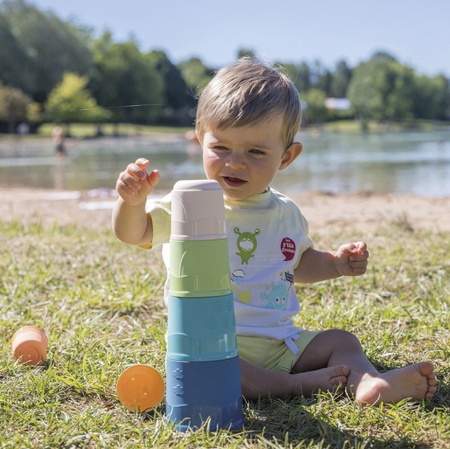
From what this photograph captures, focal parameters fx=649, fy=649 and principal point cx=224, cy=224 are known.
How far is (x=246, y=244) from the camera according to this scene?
2.41 meters

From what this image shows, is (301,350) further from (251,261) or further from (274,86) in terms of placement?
(274,86)

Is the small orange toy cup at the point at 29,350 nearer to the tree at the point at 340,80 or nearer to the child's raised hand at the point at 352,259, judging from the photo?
the child's raised hand at the point at 352,259

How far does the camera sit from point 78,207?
868 centimetres

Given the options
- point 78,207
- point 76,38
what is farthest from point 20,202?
point 76,38

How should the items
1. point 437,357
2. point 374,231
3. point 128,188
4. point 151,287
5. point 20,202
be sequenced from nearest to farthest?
point 128,188, point 437,357, point 151,287, point 374,231, point 20,202

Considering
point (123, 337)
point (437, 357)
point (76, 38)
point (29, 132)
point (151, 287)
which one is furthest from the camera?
point (76, 38)

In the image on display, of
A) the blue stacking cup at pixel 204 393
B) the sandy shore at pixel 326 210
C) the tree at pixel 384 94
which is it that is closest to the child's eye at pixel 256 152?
the blue stacking cup at pixel 204 393

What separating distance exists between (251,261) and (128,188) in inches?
22.7

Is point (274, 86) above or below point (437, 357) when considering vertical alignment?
above

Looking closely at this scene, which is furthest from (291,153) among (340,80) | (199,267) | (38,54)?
(340,80)

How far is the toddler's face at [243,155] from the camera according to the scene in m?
2.28

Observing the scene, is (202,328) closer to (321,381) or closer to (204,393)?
(204,393)

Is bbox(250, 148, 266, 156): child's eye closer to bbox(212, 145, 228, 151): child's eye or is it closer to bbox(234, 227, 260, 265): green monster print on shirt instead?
bbox(212, 145, 228, 151): child's eye

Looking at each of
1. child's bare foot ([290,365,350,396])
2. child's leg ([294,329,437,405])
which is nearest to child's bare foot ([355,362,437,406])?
child's leg ([294,329,437,405])
